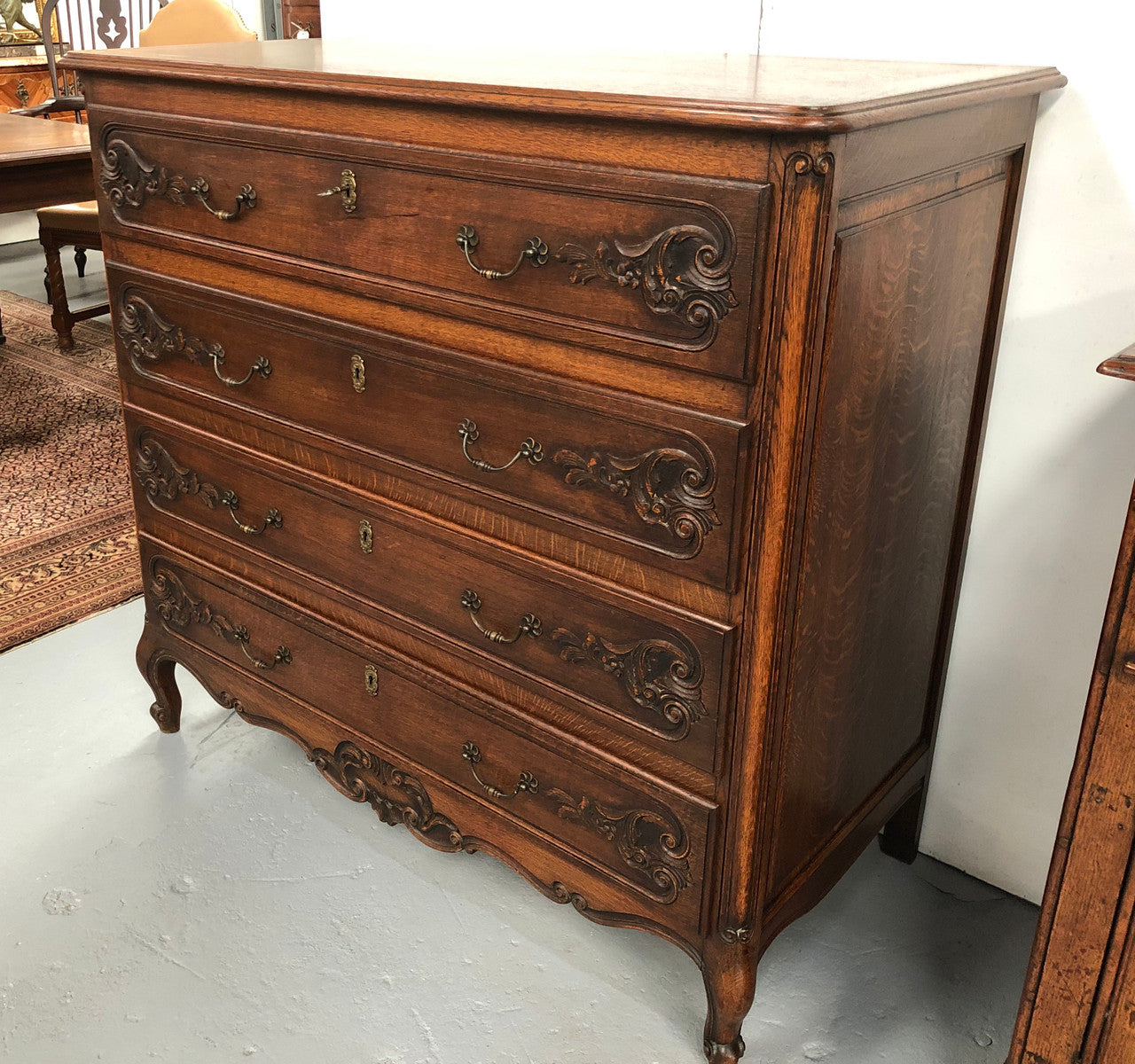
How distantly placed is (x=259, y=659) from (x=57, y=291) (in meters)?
3.14

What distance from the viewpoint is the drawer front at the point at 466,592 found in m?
1.49

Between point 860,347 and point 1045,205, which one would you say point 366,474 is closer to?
point 860,347

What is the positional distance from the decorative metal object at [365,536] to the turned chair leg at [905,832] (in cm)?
108

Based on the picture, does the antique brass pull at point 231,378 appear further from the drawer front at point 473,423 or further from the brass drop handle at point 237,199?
the brass drop handle at point 237,199

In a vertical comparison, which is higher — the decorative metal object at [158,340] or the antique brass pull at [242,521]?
the decorative metal object at [158,340]

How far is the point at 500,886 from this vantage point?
81.7 inches

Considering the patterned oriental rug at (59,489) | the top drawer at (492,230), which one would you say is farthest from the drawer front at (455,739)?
the patterned oriental rug at (59,489)

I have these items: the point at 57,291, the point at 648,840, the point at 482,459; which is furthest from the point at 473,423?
the point at 57,291

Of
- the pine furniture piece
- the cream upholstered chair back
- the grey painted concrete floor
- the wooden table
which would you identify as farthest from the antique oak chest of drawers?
the cream upholstered chair back

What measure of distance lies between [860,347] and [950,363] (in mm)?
339

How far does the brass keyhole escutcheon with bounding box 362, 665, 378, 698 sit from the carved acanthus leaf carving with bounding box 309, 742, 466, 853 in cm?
13

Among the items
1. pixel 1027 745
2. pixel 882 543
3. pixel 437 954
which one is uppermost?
pixel 882 543

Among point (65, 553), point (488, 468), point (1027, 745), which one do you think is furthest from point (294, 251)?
point (65, 553)

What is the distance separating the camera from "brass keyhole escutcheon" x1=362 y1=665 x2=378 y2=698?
1.92m
